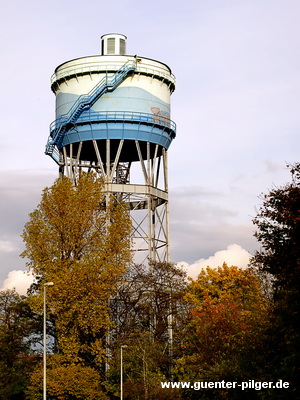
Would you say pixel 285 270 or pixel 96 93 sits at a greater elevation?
pixel 96 93

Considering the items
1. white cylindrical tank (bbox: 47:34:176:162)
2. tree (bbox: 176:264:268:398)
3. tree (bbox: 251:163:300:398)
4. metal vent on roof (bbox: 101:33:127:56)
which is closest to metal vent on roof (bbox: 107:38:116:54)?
metal vent on roof (bbox: 101:33:127:56)

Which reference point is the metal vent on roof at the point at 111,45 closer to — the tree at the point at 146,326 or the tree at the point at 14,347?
the tree at the point at 146,326

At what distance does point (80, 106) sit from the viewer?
190ft

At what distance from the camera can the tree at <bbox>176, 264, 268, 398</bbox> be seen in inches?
1431

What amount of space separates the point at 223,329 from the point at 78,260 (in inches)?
370

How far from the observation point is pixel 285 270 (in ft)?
90.2

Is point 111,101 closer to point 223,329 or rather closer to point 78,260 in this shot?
point 78,260

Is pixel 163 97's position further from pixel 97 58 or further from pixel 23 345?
pixel 23 345

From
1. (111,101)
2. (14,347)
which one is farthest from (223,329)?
(111,101)

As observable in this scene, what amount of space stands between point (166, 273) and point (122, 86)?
1392cm

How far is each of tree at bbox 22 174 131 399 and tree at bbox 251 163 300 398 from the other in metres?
15.9

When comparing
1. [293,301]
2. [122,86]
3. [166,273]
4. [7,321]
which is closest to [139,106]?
[122,86]

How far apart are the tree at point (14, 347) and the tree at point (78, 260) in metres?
5.84

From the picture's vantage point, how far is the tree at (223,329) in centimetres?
3634
